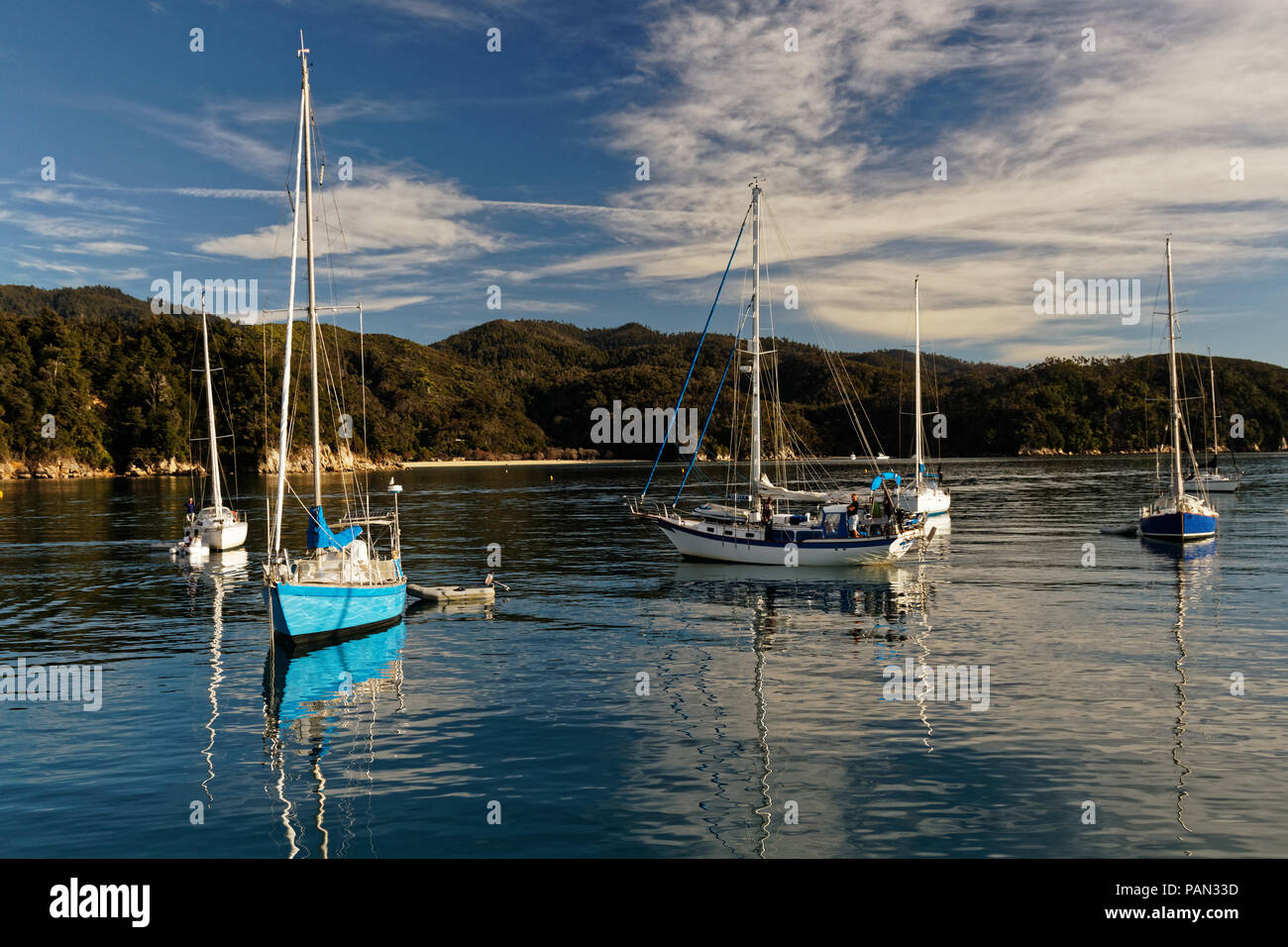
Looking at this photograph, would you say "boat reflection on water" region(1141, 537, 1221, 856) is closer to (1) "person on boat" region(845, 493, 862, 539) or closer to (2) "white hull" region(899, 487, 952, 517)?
(1) "person on boat" region(845, 493, 862, 539)

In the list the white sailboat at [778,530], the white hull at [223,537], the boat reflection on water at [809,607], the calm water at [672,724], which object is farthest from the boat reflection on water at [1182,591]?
the white hull at [223,537]

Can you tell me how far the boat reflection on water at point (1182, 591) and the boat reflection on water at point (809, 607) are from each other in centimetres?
440

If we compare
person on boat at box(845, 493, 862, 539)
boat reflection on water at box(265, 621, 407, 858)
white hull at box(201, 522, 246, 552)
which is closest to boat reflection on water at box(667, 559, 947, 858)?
person on boat at box(845, 493, 862, 539)

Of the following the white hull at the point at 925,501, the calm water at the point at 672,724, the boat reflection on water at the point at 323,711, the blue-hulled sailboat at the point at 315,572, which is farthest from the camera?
the white hull at the point at 925,501

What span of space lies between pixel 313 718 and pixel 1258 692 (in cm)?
2233

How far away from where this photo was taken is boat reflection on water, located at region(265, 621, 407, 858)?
14414mm

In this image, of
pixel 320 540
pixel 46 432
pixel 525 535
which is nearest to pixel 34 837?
pixel 320 540

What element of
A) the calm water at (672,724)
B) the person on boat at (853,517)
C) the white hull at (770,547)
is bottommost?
the calm water at (672,724)

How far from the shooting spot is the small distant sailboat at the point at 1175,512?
53.1m

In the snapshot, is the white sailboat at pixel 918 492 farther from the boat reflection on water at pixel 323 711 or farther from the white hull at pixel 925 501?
the boat reflection on water at pixel 323 711
